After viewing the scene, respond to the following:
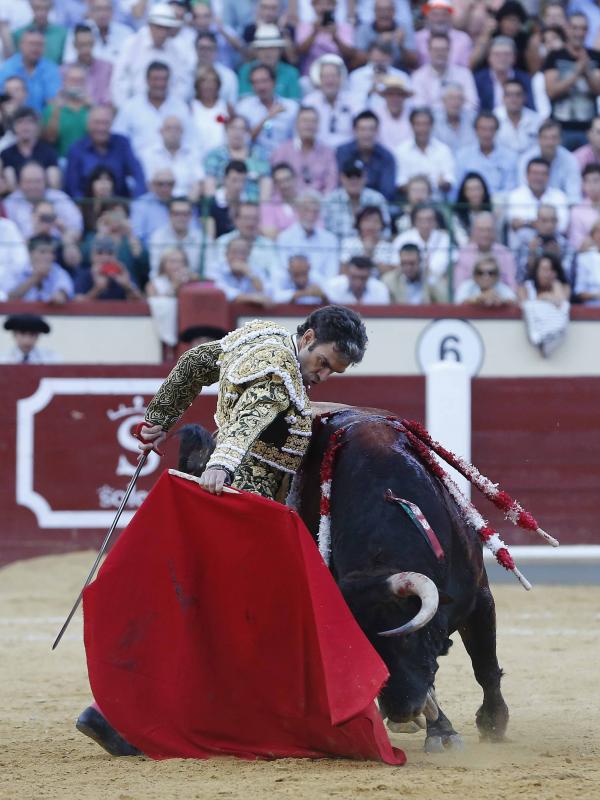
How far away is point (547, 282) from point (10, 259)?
2.97m

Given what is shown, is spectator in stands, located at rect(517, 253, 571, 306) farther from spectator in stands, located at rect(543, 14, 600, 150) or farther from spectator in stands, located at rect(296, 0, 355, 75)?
spectator in stands, located at rect(296, 0, 355, 75)

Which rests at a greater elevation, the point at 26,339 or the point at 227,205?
the point at 227,205

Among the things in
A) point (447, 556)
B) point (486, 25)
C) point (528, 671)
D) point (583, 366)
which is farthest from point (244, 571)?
point (486, 25)

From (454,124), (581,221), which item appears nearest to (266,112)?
(454,124)

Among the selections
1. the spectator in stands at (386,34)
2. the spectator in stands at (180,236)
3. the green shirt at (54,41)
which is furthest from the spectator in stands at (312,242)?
the green shirt at (54,41)

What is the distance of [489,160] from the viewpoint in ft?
28.4

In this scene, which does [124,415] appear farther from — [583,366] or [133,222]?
[583,366]

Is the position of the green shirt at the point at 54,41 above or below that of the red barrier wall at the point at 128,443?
above

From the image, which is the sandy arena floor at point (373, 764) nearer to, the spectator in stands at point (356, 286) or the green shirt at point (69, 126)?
the spectator in stands at point (356, 286)

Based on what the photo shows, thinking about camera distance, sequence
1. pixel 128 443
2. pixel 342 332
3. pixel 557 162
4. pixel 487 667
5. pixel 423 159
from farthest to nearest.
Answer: pixel 557 162 → pixel 423 159 → pixel 128 443 → pixel 487 667 → pixel 342 332

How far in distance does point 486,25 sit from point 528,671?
5513mm

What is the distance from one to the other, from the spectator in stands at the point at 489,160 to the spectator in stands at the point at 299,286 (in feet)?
4.35

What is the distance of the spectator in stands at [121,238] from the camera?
7.69m

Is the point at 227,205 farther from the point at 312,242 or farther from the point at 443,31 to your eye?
the point at 443,31
